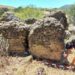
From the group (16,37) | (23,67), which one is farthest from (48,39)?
(23,67)

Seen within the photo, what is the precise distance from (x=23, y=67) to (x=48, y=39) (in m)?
3.25

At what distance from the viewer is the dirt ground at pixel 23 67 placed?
12.4m

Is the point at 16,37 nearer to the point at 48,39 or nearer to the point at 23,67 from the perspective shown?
the point at 48,39

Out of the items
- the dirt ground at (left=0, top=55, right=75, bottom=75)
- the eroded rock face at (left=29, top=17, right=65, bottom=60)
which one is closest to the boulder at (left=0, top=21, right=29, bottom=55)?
the eroded rock face at (left=29, top=17, right=65, bottom=60)

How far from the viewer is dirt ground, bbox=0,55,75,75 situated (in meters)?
12.4

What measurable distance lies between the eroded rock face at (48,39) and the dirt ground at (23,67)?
33.2 inches

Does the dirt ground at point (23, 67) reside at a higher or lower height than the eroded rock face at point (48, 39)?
lower

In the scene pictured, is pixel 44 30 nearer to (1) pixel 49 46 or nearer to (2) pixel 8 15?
(1) pixel 49 46

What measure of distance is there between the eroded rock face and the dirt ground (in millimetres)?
844

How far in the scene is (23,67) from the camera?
1377 centimetres

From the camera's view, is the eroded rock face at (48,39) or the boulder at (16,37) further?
the boulder at (16,37)

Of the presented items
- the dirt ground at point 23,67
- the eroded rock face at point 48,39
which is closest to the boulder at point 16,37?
the eroded rock face at point 48,39

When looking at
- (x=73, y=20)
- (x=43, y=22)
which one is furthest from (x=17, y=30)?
(x=73, y=20)

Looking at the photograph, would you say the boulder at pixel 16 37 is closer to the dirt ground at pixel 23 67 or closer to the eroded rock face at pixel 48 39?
the eroded rock face at pixel 48 39
